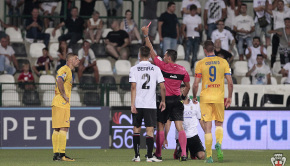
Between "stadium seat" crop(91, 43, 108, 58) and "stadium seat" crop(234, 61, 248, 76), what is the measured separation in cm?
441

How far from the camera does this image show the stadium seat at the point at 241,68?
22141 millimetres

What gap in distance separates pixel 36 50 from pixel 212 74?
11.3 m

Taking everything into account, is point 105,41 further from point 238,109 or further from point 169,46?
point 238,109

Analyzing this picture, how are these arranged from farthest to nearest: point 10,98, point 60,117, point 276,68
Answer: point 276,68
point 10,98
point 60,117

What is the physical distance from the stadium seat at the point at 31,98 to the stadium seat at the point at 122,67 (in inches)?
157

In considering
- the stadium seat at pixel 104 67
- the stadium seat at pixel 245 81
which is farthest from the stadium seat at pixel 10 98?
the stadium seat at pixel 245 81

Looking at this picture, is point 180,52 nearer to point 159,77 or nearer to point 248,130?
point 248,130

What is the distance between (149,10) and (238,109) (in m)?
5.45

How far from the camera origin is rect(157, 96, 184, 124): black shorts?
13.0 m

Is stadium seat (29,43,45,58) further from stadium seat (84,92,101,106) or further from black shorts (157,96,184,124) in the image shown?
black shorts (157,96,184,124)

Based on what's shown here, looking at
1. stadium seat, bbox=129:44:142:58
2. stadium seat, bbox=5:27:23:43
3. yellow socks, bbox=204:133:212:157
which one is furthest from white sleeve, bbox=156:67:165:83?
stadium seat, bbox=5:27:23:43

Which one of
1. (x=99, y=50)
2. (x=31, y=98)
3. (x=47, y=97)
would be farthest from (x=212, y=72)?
(x=99, y=50)

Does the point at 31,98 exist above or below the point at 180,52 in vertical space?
below

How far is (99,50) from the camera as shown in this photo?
22.8 meters
